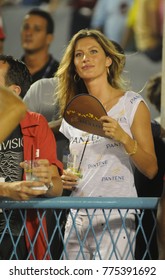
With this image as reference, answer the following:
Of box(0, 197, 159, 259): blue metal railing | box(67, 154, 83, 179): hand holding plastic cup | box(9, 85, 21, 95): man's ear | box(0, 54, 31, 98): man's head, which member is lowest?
box(0, 197, 159, 259): blue metal railing

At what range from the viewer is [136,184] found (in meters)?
4.36

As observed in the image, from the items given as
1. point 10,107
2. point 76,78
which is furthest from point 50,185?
point 76,78

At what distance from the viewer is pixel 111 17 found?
7137 millimetres

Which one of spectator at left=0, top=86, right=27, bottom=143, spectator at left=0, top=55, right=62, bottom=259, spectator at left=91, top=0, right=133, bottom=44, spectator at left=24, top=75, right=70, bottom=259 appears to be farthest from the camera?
spectator at left=91, top=0, right=133, bottom=44

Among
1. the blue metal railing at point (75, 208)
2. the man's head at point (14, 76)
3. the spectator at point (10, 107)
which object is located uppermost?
the spectator at point (10, 107)

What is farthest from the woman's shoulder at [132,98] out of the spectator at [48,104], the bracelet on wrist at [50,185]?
the bracelet on wrist at [50,185]

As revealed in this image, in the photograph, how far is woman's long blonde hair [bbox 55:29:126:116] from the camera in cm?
440

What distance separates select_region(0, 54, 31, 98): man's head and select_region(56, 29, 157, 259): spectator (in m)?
0.35

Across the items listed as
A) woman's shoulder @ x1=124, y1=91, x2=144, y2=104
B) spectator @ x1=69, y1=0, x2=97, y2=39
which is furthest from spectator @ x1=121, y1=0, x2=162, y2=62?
woman's shoulder @ x1=124, y1=91, x2=144, y2=104

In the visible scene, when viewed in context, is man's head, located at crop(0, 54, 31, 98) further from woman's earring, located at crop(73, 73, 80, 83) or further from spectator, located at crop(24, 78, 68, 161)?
spectator, located at crop(24, 78, 68, 161)

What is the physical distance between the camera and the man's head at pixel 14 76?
407 cm

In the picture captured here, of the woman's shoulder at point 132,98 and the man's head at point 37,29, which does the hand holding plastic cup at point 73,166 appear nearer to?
the woman's shoulder at point 132,98
